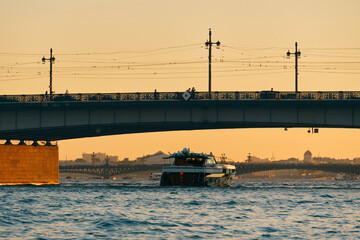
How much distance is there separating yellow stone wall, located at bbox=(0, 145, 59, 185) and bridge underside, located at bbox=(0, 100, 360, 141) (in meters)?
12.9

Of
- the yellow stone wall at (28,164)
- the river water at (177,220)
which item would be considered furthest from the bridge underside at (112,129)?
the river water at (177,220)

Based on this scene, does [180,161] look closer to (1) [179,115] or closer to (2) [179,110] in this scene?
(1) [179,115]

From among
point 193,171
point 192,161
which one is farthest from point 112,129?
point 193,171

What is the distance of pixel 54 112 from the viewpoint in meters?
99.9

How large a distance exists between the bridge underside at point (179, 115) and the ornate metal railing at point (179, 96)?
868 mm

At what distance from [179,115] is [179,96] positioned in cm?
263

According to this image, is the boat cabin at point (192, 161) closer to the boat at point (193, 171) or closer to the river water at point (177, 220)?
the boat at point (193, 171)

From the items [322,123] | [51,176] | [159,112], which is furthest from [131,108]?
[51,176]

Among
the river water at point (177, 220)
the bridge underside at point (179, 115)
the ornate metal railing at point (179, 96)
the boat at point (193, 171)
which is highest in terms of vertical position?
the ornate metal railing at point (179, 96)

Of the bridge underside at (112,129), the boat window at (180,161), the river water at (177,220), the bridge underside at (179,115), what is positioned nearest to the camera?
the river water at (177,220)

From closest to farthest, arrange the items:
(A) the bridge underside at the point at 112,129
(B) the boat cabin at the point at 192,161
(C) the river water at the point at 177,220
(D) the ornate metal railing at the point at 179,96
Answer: (C) the river water at the point at 177,220, (D) the ornate metal railing at the point at 179,96, (A) the bridge underside at the point at 112,129, (B) the boat cabin at the point at 192,161

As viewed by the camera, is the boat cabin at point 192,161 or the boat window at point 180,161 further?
the boat window at point 180,161

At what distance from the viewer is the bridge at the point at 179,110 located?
303 ft

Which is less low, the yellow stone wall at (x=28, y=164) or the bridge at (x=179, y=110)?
the bridge at (x=179, y=110)
